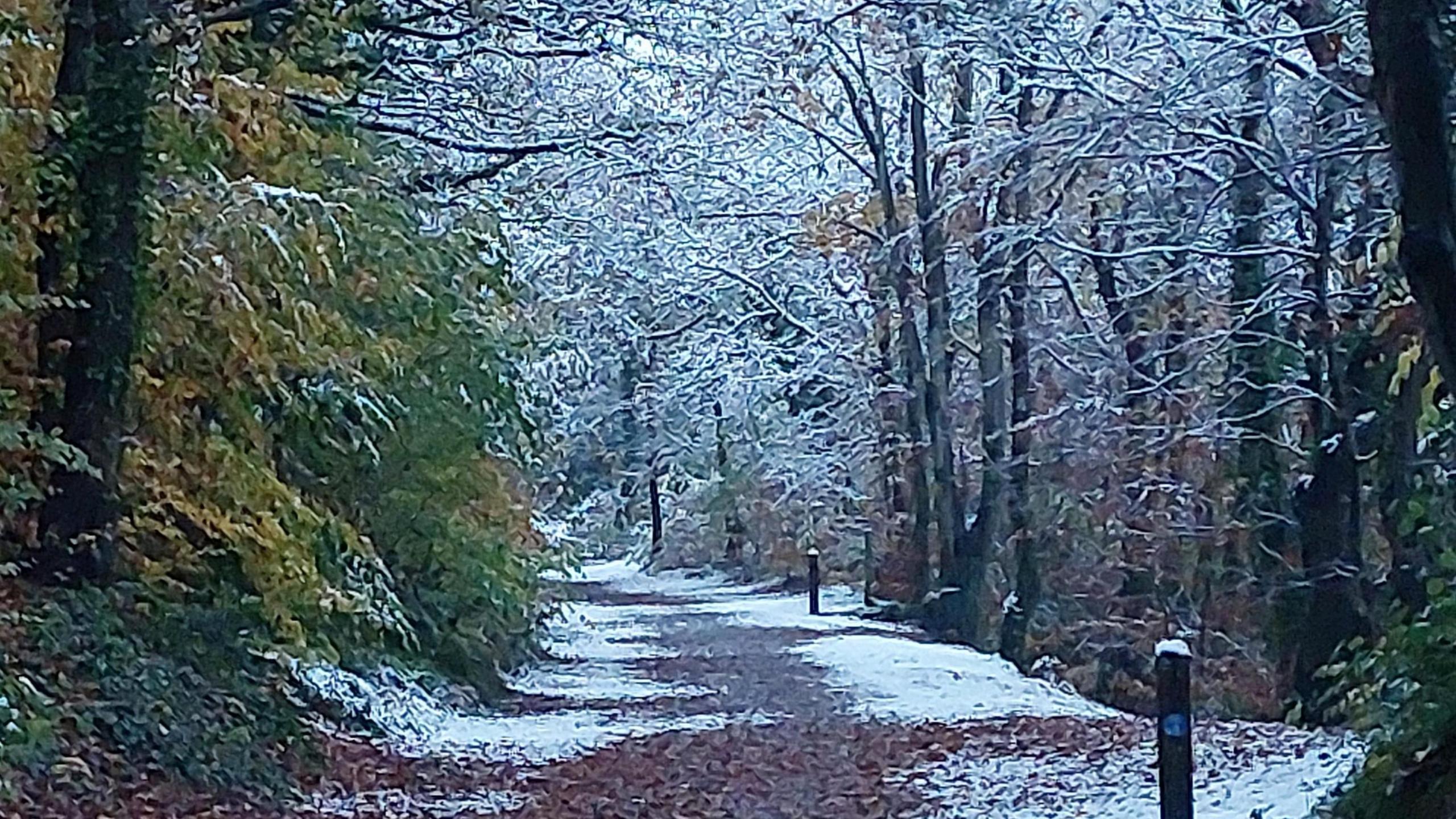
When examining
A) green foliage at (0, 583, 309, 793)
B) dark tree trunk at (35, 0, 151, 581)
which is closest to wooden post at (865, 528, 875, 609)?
green foliage at (0, 583, 309, 793)

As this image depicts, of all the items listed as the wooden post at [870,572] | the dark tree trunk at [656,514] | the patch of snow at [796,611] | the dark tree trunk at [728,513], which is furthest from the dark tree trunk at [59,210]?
the dark tree trunk at [656,514]

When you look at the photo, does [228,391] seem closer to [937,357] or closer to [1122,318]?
[1122,318]

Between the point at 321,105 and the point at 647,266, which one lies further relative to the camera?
the point at 647,266

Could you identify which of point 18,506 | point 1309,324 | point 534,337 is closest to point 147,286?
point 18,506

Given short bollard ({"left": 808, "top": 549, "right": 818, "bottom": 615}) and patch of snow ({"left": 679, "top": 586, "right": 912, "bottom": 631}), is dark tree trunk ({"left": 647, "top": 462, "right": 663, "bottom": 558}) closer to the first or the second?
patch of snow ({"left": 679, "top": 586, "right": 912, "bottom": 631})

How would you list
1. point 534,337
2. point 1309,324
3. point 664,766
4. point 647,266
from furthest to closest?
point 647,266 → point 534,337 → point 1309,324 → point 664,766

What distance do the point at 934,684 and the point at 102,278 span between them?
10106mm

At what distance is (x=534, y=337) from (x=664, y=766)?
7858mm

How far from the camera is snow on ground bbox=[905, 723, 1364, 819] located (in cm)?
993

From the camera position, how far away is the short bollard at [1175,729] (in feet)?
27.3

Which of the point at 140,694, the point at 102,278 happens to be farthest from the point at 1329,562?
the point at 102,278

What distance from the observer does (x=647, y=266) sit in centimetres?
3869

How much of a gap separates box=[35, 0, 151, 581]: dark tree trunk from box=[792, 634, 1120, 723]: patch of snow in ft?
22.8

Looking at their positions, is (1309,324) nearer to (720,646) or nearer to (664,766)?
(664,766)
